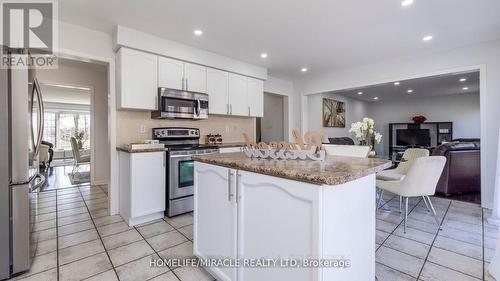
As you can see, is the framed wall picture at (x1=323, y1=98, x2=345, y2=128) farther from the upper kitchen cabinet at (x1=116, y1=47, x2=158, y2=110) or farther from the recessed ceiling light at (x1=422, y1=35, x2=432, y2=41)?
the upper kitchen cabinet at (x1=116, y1=47, x2=158, y2=110)

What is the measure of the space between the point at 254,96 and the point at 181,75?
4.99 feet

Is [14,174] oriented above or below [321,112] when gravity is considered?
below

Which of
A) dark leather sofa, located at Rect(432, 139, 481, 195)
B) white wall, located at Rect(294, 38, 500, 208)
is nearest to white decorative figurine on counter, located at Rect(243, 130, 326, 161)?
white wall, located at Rect(294, 38, 500, 208)

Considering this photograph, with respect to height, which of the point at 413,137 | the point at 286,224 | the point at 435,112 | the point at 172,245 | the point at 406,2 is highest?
the point at 406,2

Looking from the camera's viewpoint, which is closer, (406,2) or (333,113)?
(406,2)

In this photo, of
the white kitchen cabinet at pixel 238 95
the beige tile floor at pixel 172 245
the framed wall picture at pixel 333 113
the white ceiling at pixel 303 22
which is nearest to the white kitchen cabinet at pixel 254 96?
the white kitchen cabinet at pixel 238 95

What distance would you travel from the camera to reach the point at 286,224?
45.6 inches

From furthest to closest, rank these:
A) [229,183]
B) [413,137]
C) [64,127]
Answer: [64,127]
[413,137]
[229,183]

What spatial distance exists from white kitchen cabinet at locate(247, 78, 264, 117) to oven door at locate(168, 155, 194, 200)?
1.79m

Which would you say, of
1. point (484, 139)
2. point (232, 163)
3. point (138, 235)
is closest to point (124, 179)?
point (138, 235)

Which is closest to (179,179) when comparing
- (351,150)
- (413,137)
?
(351,150)

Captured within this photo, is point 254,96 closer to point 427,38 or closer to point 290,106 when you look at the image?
point 290,106

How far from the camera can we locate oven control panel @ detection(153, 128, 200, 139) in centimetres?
335

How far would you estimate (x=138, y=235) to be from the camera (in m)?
2.44
